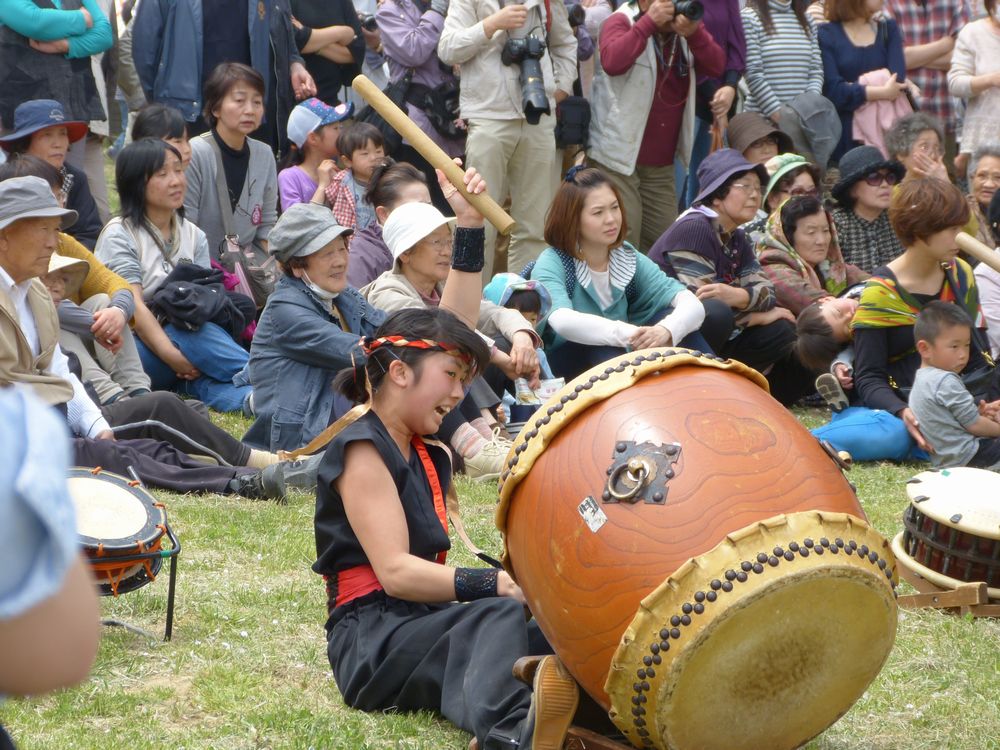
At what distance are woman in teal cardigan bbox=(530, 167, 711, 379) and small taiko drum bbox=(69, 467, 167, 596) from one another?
328 centimetres

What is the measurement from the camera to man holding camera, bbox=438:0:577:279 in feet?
26.9

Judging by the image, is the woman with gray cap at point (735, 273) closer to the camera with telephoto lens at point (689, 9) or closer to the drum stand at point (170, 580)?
the camera with telephoto lens at point (689, 9)

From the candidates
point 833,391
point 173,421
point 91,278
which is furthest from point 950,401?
point 91,278

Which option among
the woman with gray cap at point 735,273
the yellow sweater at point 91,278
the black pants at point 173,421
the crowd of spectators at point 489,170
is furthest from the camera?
the woman with gray cap at point 735,273

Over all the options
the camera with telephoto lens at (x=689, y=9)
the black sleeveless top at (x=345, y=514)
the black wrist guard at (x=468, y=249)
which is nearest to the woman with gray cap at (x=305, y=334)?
the black wrist guard at (x=468, y=249)

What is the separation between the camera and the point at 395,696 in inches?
137

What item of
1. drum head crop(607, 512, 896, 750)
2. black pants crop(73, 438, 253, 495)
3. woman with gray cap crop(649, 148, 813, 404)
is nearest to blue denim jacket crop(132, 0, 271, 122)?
woman with gray cap crop(649, 148, 813, 404)

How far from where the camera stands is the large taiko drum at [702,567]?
2.60 meters

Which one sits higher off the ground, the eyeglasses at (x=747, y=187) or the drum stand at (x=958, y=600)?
the drum stand at (x=958, y=600)

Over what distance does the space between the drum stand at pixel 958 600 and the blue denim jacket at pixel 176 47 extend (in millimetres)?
5765

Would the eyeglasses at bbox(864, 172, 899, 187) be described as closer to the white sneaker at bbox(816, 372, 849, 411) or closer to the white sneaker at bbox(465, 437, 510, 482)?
the white sneaker at bbox(816, 372, 849, 411)

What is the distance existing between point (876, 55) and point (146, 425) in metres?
6.59

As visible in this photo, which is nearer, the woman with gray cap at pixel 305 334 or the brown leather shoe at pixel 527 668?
the brown leather shoe at pixel 527 668

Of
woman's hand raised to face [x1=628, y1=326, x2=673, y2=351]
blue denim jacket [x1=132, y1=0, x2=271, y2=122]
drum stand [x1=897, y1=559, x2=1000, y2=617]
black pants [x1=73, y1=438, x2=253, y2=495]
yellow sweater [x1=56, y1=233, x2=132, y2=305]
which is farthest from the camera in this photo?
blue denim jacket [x1=132, y1=0, x2=271, y2=122]
